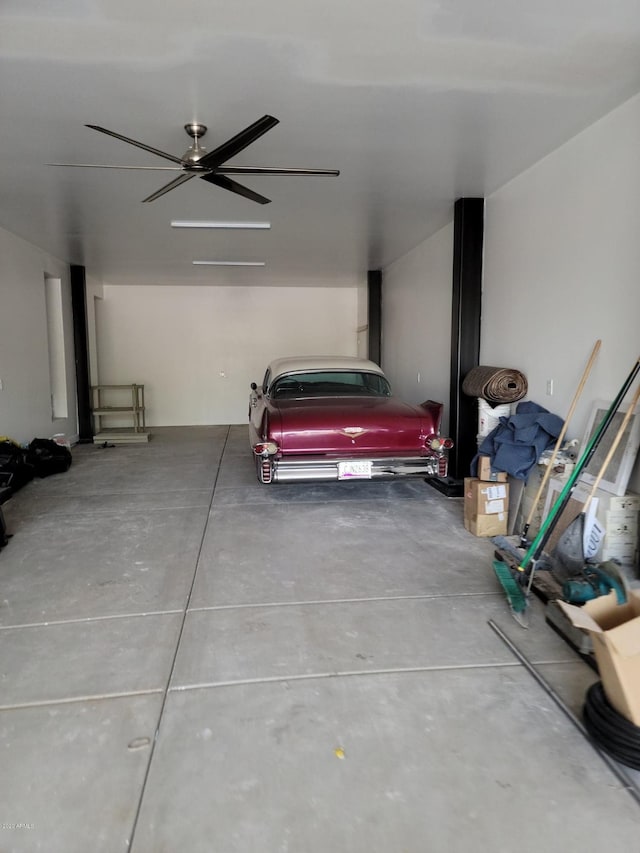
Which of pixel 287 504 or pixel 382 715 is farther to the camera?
pixel 287 504

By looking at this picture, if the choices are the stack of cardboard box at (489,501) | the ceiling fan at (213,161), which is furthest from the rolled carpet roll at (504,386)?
the ceiling fan at (213,161)

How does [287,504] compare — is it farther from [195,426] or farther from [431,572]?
[195,426]

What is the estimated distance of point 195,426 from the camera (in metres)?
10.3

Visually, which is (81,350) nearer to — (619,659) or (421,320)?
(421,320)

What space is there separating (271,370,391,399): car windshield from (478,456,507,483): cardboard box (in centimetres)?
169

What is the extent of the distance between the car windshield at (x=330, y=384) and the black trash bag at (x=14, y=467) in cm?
263

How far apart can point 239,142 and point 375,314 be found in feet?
21.2

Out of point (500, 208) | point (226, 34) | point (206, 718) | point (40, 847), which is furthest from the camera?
point (500, 208)

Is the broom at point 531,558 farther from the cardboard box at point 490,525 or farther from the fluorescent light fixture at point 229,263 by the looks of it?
the fluorescent light fixture at point 229,263

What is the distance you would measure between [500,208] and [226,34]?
306 cm

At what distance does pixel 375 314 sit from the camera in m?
9.15

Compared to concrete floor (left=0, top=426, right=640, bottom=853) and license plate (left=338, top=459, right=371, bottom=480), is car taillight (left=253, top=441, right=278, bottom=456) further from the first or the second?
concrete floor (left=0, top=426, right=640, bottom=853)

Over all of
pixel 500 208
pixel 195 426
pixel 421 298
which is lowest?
pixel 195 426

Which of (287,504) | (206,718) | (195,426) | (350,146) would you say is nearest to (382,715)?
(206,718)
